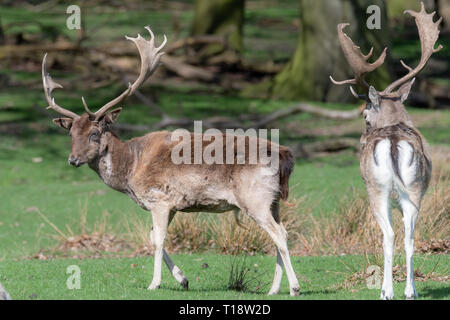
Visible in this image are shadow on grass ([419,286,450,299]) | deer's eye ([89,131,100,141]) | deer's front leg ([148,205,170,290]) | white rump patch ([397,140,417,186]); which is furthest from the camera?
deer's eye ([89,131,100,141])

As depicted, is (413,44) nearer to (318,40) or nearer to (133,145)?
(318,40)

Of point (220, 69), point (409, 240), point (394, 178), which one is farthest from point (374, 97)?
point (220, 69)

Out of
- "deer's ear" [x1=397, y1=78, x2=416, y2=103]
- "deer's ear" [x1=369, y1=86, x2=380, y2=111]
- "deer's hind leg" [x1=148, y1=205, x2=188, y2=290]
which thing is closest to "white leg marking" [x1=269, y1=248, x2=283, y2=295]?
"deer's hind leg" [x1=148, y1=205, x2=188, y2=290]

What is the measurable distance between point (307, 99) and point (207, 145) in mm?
14503

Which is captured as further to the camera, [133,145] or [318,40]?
[318,40]

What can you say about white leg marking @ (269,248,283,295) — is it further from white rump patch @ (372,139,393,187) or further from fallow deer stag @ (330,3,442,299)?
white rump patch @ (372,139,393,187)

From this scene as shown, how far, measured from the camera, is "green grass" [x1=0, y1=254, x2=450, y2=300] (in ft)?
29.7

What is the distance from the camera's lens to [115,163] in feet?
33.4

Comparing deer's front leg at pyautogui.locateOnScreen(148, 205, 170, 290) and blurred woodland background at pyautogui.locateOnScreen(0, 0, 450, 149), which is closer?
deer's front leg at pyautogui.locateOnScreen(148, 205, 170, 290)

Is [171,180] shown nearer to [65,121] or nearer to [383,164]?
[65,121]

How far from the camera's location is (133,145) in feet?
34.0

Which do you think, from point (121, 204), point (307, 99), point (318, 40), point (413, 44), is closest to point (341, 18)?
point (318, 40)

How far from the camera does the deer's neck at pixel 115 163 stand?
10.2 m

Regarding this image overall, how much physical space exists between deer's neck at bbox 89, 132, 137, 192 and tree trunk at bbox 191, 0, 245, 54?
17.8 m
